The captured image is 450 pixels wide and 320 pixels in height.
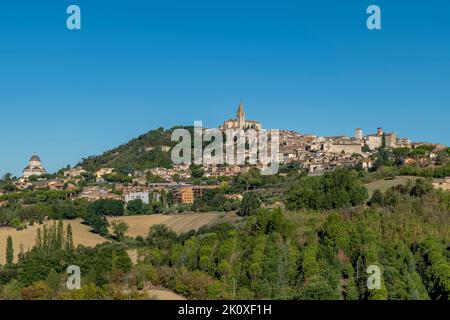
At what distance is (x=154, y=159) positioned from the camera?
83.8 meters

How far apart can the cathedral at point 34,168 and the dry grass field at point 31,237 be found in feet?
147

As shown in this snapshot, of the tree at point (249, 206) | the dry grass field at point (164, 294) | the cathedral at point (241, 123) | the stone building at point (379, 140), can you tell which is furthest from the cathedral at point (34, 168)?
the dry grass field at point (164, 294)

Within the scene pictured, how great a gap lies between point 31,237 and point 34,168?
53.9 metres

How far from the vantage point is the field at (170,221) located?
41844 millimetres

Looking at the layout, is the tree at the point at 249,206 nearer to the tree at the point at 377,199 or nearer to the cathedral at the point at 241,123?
the tree at the point at 377,199

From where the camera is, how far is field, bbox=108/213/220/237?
41.8 meters

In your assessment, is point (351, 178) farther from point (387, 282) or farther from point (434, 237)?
point (387, 282)

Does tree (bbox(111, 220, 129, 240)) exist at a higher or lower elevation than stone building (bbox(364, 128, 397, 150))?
lower

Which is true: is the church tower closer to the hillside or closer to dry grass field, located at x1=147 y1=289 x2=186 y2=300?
the hillside

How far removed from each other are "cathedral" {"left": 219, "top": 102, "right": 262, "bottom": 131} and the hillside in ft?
23.5

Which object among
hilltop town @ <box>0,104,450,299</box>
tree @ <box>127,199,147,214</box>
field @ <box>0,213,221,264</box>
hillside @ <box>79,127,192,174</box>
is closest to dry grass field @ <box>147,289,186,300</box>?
hilltop town @ <box>0,104,450,299</box>

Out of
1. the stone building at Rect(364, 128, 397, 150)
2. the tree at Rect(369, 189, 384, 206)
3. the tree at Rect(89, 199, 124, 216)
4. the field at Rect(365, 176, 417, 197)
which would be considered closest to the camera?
the tree at Rect(369, 189, 384, 206)
